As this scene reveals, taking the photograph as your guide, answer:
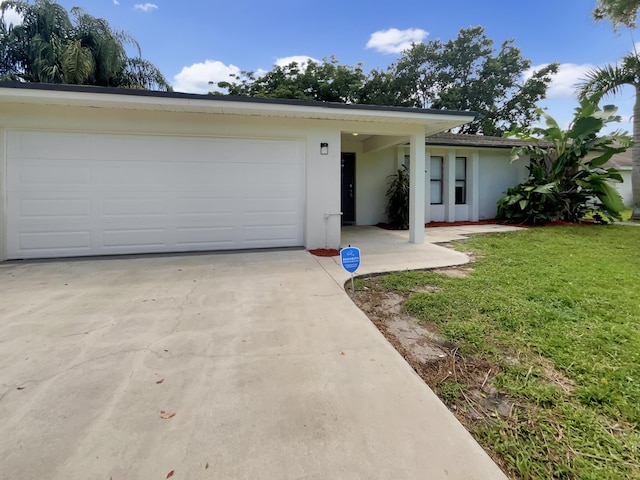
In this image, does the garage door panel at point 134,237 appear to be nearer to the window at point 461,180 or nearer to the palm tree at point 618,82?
the window at point 461,180

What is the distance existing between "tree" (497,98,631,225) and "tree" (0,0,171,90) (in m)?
17.6

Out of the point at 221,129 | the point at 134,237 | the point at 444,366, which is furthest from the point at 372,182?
the point at 444,366

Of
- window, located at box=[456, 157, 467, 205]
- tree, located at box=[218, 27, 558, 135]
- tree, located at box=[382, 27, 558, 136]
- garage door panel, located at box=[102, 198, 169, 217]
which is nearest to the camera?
garage door panel, located at box=[102, 198, 169, 217]

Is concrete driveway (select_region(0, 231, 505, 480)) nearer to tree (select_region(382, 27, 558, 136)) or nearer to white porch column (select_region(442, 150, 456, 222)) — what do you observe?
white porch column (select_region(442, 150, 456, 222))

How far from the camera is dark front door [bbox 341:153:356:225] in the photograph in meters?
11.0

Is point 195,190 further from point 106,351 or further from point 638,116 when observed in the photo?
point 638,116

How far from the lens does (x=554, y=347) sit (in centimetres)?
268

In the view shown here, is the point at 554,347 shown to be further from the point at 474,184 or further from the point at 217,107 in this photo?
the point at 474,184

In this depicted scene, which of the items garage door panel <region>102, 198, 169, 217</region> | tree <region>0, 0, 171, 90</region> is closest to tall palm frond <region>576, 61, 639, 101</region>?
garage door panel <region>102, 198, 169, 217</region>

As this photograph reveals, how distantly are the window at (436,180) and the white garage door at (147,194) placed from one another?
21.8 ft

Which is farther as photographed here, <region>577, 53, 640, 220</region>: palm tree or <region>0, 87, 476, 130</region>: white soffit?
<region>577, 53, 640, 220</region>: palm tree

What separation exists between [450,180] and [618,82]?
573 cm

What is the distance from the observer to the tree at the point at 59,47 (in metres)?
13.9

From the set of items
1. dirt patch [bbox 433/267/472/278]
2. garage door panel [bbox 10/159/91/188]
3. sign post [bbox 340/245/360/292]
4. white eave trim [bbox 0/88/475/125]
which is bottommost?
dirt patch [bbox 433/267/472/278]
